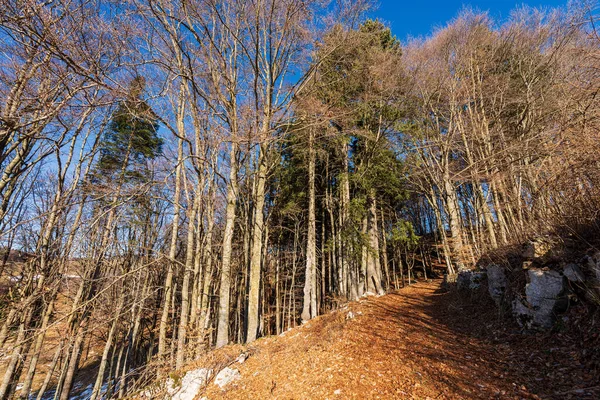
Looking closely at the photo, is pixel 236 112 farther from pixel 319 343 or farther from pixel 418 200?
pixel 418 200

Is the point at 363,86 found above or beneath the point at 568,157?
above

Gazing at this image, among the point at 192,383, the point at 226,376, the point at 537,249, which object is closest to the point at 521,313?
the point at 537,249

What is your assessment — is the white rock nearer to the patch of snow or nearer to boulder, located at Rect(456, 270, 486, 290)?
the patch of snow

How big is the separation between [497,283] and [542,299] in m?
1.85

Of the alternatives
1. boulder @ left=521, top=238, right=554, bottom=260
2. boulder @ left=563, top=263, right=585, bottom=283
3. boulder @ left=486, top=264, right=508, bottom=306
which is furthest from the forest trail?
boulder @ left=521, top=238, right=554, bottom=260

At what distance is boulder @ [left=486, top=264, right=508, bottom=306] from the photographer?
5.82 m

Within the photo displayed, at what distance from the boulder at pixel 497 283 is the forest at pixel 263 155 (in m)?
0.91

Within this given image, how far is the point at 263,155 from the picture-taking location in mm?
7652

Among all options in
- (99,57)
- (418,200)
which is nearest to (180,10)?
(99,57)

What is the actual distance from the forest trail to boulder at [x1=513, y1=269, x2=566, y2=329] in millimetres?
309

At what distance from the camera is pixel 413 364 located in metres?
4.04

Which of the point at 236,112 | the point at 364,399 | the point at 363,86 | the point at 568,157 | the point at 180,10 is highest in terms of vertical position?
the point at 363,86

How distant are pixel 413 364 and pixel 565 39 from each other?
1152cm

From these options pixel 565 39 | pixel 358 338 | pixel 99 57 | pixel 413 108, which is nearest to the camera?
pixel 99 57
